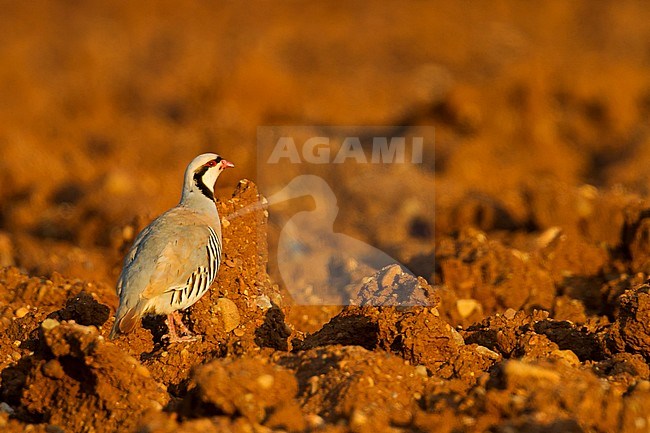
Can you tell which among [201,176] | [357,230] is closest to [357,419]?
[201,176]

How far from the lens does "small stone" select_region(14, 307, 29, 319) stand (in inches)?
234

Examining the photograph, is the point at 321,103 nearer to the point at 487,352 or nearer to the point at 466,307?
the point at 466,307

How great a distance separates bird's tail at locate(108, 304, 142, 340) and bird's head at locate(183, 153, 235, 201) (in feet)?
2.94

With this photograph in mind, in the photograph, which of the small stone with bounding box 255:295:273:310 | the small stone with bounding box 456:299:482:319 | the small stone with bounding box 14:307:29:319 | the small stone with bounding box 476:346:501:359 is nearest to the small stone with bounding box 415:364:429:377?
the small stone with bounding box 476:346:501:359

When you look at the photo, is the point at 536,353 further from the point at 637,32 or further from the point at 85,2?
the point at 85,2

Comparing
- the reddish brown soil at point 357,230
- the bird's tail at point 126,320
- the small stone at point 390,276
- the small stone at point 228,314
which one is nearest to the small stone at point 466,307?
the reddish brown soil at point 357,230

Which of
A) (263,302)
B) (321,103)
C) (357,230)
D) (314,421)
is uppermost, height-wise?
(321,103)

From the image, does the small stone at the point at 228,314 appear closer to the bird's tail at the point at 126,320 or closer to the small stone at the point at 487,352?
the bird's tail at the point at 126,320

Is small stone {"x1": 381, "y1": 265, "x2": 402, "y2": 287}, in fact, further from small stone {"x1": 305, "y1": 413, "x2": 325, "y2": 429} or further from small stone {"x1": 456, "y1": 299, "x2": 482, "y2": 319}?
small stone {"x1": 305, "y1": 413, "x2": 325, "y2": 429}

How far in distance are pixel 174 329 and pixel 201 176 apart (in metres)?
0.94

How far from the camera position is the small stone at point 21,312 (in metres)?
5.94

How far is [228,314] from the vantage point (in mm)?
5398

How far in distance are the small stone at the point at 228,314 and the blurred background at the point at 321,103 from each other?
162cm

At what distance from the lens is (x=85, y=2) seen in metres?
34.5
